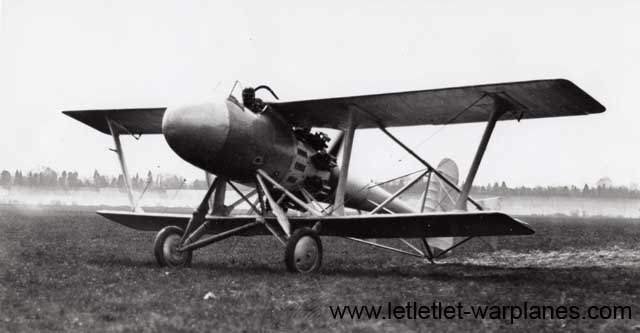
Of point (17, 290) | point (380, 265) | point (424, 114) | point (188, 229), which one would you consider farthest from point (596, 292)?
point (17, 290)

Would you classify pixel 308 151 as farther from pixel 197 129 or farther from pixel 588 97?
pixel 588 97

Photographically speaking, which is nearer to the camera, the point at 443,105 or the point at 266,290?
the point at 266,290

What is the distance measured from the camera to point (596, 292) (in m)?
8.89

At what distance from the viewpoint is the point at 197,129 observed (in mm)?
10273

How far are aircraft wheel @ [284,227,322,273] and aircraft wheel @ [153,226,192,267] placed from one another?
8.31 ft

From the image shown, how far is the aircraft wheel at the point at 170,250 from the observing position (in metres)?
11.6

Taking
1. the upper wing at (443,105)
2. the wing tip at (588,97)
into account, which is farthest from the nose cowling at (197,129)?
the wing tip at (588,97)

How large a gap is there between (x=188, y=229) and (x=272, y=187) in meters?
1.79

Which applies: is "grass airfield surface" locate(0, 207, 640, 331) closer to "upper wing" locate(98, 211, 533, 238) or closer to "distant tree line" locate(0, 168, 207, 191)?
"upper wing" locate(98, 211, 533, 238)

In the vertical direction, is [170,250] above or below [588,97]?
below

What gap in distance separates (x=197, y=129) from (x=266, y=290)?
10.1 ft

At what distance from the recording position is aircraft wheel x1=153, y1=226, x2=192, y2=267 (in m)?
11.6

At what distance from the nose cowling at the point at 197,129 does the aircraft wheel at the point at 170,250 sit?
1.93 m

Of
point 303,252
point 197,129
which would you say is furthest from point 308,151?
point 197,129
